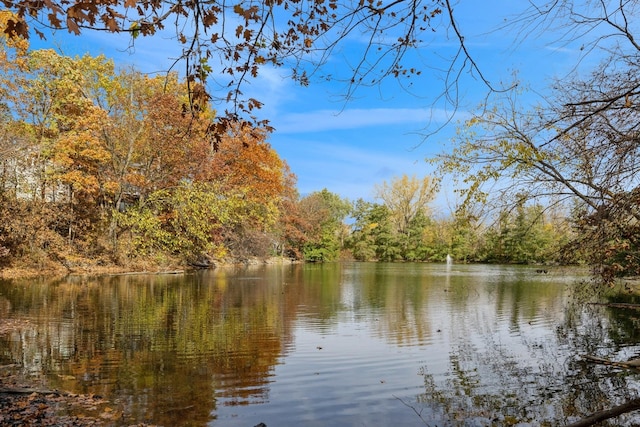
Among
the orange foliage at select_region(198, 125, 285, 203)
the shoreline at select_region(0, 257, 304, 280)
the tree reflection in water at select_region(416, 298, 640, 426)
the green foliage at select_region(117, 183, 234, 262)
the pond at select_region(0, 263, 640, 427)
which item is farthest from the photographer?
the orange foliage at select_region(198, 125, 285, 203)

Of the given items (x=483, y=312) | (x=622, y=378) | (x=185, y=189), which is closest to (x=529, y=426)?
(x=622, y=378)

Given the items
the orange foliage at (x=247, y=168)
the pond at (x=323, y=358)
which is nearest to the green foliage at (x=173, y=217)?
the orange foliage at (x=247, y=168)

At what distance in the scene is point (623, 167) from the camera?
14.1ft

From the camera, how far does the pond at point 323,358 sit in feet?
18.8

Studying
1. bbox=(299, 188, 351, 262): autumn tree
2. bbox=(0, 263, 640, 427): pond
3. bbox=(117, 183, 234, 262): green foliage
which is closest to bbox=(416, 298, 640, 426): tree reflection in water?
bbox=(0, 263, 640, 427): pond

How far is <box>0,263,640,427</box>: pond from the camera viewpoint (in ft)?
18.8

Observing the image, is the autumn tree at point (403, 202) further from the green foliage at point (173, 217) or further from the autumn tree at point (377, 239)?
the green foliage at point (173, 217)

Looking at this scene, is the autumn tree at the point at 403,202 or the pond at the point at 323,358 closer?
the pond at the point at 323,358

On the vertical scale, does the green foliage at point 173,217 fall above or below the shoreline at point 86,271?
above

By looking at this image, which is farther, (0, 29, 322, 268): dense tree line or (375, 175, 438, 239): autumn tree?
(375, 175, 438, 239): autumn tree

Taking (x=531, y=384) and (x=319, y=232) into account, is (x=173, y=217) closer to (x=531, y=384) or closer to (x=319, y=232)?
(x=531, y=384)

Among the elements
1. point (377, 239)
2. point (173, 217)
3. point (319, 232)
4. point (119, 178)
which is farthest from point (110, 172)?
point (377, 239)

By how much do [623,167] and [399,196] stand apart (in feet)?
190

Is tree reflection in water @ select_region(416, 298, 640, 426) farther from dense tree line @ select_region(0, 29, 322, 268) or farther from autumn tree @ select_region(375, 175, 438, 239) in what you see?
autumn tree @ select_region(375, 175, 438, 239)
